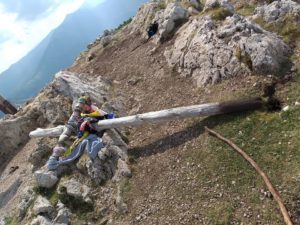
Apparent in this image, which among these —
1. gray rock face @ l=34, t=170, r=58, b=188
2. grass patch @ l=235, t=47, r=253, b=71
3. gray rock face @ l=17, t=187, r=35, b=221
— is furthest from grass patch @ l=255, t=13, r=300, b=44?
gray rock face @ l=17, t=187, r=35, b=221

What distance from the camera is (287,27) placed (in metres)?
24.2

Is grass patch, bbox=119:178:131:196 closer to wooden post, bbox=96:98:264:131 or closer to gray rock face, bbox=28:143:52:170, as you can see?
wooden post, bbox=96:98:264:131

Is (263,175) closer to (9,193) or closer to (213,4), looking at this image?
(213,4)

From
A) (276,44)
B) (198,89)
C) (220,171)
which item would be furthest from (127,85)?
(220,171)

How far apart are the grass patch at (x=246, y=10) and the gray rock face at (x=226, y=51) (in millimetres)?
4249

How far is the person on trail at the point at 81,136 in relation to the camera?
69.5ft

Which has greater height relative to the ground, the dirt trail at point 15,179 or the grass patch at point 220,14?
the grass patch at point 220,14

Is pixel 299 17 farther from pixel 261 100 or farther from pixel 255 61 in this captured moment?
pixel 261 100

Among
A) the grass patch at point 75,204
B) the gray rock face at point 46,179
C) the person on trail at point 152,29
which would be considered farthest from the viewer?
the person on trail at point 152,29

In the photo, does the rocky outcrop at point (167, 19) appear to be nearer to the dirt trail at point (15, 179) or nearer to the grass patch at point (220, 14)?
the grass patch at point (220, 14)

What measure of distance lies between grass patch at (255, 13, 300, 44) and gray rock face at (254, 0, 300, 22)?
36 centimetres

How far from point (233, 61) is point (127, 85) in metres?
8.86

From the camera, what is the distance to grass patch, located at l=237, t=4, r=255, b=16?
95.6ft

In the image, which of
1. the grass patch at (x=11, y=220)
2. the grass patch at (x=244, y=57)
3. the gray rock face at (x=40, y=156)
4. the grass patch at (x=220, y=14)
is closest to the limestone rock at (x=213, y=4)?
the grass patch at (x=220, y=14)
